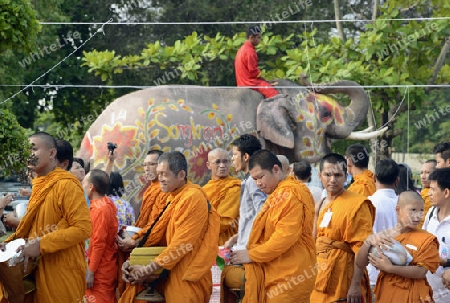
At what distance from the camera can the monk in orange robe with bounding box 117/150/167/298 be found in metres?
7.56

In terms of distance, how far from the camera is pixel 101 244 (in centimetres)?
768

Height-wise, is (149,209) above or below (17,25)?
below

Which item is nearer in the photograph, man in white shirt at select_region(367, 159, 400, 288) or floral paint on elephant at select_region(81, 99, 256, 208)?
man in white shirt at select_region(367, 159, 400, 288)

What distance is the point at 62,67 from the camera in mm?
18203

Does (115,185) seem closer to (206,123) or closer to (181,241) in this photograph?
(181,241)

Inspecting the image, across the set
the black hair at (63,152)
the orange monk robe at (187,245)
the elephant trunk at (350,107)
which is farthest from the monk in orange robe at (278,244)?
the elephant trunk at (350,107)

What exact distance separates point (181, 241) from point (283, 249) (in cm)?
77

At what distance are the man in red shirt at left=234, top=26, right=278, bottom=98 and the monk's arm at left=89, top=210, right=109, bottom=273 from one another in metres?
4.81

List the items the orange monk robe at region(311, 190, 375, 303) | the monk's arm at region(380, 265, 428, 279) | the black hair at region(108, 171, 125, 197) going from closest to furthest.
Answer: the monk's arm at region(380, 265, 428, 279) → the orange monk robe at region(311, 190, 375, 303) → the black hair at region(108, 171, 125, 197)

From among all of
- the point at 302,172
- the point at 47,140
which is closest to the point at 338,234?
the point at 47,140

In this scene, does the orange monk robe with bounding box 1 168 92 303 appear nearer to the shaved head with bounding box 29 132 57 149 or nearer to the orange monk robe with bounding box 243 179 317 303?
the shaved head with bounding box 29 132 57 149

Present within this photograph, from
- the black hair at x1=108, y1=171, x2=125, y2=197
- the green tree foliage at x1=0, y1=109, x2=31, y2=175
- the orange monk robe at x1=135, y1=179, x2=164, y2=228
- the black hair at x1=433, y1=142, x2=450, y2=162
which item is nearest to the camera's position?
the green tree foliage at x1=0, y1=109, x2=31, y2=175

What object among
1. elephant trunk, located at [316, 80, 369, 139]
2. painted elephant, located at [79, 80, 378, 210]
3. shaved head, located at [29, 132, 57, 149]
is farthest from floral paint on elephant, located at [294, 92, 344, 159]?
shaved head, located at [29, 132, 57, 149]

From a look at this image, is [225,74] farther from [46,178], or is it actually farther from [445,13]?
[46,178]
